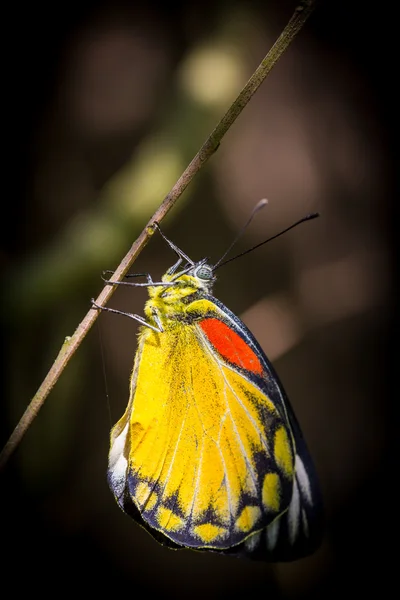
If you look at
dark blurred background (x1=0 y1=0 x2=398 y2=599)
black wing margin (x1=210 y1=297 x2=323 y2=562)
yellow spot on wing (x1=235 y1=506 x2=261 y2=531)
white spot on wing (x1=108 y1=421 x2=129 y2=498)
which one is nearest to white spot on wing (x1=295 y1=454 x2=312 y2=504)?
black wing margin (x1=210 y1=297 x2=323 y2=562)

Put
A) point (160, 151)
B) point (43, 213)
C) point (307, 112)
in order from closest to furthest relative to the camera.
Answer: point (160, 151) < point (43, 213) < point (307, 112)

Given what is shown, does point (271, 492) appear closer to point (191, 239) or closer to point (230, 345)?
point (230, 345)

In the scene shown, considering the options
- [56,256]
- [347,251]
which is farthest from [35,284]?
[347,251]

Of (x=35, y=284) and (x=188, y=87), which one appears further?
(x=188, y=87)

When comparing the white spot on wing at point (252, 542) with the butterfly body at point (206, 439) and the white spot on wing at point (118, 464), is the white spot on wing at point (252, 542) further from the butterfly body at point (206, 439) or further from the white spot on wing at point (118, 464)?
the white spot on wing at point (118, 464)

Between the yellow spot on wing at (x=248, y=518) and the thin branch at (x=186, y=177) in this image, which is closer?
the thin branch at (x=186, y=177)

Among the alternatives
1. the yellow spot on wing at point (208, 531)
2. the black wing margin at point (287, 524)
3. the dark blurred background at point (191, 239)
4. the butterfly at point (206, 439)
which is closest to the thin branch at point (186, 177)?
the butterfly at point (206, 439)

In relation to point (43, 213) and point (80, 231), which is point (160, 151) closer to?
point (80, 231)

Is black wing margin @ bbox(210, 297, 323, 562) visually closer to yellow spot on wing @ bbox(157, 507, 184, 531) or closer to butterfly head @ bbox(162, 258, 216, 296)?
butterfly head @ bbox(162, 258, 216, 296)
